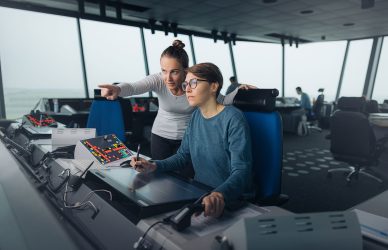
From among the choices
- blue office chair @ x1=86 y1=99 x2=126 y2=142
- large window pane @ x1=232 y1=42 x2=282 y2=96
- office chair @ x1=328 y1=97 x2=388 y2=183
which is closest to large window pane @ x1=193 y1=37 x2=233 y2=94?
large window pane @ x1=232 y1=42 x2=282 y2=96

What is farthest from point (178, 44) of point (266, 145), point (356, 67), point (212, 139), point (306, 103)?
point (356, 67)

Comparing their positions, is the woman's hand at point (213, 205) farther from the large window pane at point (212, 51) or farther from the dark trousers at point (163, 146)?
the large window pane at point (212, 51)

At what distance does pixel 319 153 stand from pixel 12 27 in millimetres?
6421

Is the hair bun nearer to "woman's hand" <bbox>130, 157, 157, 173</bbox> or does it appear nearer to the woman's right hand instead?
the woman's right hand

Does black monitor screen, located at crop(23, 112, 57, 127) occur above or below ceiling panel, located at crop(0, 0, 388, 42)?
below

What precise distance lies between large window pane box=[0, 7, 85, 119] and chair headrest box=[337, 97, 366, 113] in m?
4.76

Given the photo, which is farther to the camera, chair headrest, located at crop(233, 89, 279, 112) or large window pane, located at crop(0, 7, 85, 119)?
large window pane, located at crop(0, 7, 85, 119)

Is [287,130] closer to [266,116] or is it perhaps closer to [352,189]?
[352,189]

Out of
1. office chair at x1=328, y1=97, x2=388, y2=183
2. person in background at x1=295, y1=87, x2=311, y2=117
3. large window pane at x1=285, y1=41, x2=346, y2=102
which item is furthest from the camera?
large window pane at x1=285, y1=41, x2=346, y2=102

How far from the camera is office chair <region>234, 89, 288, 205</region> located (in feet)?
4.88

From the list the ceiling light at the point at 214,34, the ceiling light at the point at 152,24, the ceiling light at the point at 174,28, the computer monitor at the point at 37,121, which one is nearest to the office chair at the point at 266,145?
the computer monitor at the point at 37,121

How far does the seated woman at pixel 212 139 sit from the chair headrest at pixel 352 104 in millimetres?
3050

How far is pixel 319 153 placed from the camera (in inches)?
223

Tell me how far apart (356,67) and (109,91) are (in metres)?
9.87
